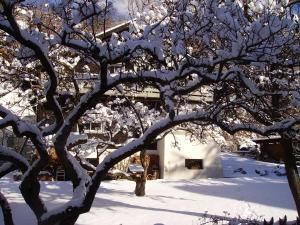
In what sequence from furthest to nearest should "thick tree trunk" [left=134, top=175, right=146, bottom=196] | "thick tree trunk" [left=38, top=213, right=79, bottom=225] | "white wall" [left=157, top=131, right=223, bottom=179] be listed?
"white wall" [left=157, top=131, right=223, bottom=179] < "thick tree trunk" [left=134, top=175, right=146, bottom=196] < "thick tree trunk" [left=38, top=213, right=79, bottom=225]

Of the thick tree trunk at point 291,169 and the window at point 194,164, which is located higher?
the window at point 194,164

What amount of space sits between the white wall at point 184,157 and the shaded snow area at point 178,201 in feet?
4.65

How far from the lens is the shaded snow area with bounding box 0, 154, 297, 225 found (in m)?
12.2

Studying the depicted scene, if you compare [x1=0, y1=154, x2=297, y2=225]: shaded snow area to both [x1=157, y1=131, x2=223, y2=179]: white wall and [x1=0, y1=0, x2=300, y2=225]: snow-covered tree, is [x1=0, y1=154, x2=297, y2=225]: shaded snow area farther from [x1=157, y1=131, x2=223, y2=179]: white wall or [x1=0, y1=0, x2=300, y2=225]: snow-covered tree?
[x1=0, y1=0, x2=300, y2=225]: snow-covered tree

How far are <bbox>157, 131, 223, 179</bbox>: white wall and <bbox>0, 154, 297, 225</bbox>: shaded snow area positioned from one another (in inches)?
55.8

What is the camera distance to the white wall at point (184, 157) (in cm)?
2223

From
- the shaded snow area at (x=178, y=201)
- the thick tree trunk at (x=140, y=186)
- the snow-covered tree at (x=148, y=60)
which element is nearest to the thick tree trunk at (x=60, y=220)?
the snow-covered tree at (x=148, y=60)

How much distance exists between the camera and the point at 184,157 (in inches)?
893

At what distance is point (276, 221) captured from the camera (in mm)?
11852

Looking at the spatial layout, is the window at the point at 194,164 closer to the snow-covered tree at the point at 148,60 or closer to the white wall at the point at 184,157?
the white wall at the point at 184,157

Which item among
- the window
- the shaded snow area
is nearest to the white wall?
the window

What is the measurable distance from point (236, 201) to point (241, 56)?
30.7ft

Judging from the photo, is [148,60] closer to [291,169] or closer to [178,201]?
[291,169]

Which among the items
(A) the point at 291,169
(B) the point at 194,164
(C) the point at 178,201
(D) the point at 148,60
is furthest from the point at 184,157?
(D) the point at 148,60
